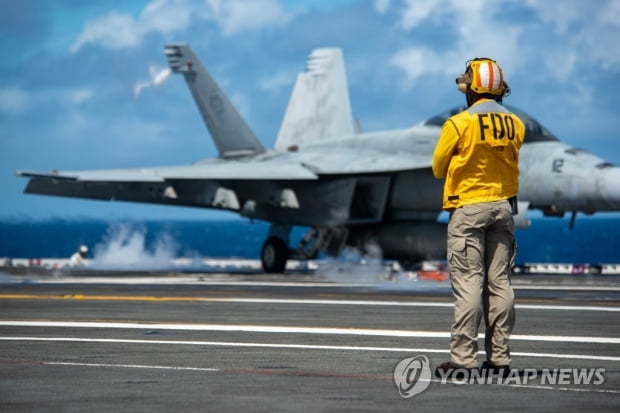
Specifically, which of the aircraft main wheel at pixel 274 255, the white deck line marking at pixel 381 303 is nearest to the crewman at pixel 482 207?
the white deck line marking at pixel 381 303

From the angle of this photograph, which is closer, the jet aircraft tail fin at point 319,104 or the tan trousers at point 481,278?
the tan trousers at point 481,278

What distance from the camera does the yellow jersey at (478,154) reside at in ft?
24.9

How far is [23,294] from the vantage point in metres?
16.4

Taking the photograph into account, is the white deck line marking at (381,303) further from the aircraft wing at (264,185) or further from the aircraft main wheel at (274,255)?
the aircraft main wheel at (274,255)

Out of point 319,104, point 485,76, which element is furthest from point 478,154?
point 319,104

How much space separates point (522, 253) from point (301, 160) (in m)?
73.8

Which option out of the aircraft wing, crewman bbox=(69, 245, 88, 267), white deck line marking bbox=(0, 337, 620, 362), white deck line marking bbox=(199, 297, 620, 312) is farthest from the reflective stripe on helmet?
crewman bbox=(69, 245, 88, 267)

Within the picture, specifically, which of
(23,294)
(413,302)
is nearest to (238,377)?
(413,302)

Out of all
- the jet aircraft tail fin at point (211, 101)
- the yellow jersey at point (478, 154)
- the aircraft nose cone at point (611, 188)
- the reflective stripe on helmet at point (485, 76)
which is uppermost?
the jet aircraft tail fin at point (211, 101)

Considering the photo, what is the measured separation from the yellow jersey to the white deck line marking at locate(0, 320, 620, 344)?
89.5 inches

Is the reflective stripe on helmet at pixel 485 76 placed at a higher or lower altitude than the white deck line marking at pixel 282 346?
higher

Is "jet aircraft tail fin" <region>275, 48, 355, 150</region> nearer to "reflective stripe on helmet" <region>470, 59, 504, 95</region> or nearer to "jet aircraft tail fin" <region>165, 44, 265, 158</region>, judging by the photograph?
"jet aircraft tail fin" <region>165, 44, 265, 158</region>

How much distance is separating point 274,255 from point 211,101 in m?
5.48

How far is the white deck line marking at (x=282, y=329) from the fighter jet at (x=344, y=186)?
12.4 metres
